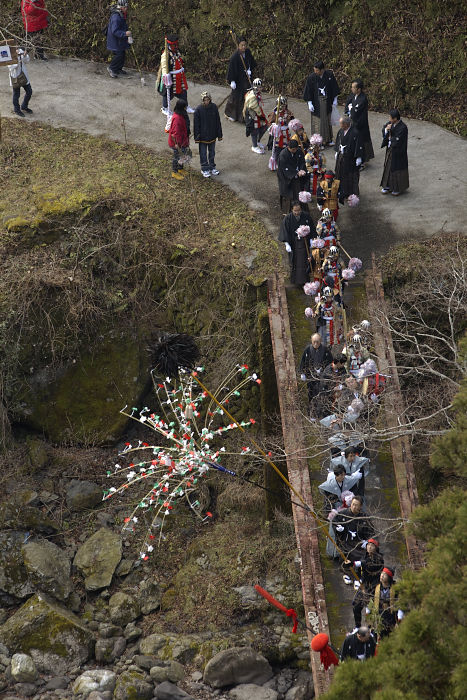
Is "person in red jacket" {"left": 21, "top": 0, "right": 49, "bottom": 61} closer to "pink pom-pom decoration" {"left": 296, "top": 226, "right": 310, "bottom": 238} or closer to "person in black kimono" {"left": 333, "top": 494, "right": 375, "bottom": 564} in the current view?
"pink pom-pom decoration" {"left": 296, "top": 226, "right": 310, "bottom": 238}

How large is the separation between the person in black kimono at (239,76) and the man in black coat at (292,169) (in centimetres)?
278

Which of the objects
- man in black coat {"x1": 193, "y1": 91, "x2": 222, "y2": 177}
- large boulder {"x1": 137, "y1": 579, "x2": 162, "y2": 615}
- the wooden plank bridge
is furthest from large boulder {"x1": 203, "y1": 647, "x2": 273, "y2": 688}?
man in black coat {"x1": 193, "y1": 91, "x2": 222, "y2": 177}

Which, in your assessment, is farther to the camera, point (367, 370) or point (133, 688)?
point (133, 688)

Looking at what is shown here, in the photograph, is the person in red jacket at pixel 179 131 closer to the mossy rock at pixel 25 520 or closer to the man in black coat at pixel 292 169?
the man in black coat at pixel 292 169

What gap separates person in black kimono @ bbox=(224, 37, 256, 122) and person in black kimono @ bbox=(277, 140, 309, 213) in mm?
2779

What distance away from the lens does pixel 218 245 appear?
16750 millimetres

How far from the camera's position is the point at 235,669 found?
13133mm

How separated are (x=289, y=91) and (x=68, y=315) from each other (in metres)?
6.80

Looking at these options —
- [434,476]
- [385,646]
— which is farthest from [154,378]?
[385,646]

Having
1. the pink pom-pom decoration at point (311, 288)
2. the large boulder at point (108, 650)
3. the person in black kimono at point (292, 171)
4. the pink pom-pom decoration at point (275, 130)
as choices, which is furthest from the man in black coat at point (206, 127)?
the large boulder at point (108, 650)

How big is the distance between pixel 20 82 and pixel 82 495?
819 cm

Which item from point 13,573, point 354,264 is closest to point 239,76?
point 354,264

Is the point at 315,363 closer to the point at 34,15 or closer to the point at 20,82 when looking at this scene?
the point at 20,82

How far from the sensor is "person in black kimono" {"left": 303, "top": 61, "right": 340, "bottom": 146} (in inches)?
679
